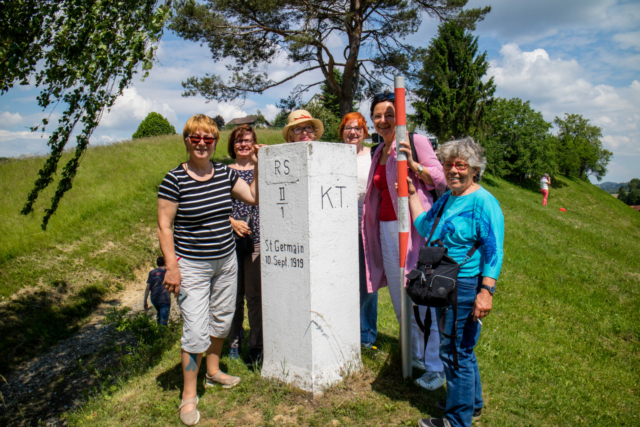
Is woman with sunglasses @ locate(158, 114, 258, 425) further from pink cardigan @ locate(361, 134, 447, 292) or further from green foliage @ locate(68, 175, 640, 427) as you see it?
pink cardigan @ locate(361, 134, 447, 292)

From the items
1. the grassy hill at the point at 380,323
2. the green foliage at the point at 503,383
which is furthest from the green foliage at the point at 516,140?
the green foliage at the point at 503,383

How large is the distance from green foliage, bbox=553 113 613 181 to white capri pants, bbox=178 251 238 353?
194 feet

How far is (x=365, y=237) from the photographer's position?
11.8 ft

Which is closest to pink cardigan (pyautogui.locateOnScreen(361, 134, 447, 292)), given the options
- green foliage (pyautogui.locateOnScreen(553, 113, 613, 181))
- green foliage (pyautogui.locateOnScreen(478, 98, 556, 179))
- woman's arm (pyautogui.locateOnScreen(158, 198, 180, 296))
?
woman's arm (pyautogui.locateOnScreen(158, 198, 180, 296))

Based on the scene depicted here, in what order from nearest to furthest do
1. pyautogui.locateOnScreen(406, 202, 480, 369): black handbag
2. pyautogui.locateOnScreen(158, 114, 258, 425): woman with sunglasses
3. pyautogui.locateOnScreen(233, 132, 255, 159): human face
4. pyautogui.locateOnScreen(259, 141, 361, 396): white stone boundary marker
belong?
pyautogui.locateOnScreen(406, 202, 480, 369): black handbag
pyautogui.locateOnScreen(158, 114, 258, 425): woman with sunglasses
pyautogui.locateOnScreen(259, 141, 361, 396): white stone boundary marker
pyautogui.locateOnScreen(233, 132, 255, 159): human face

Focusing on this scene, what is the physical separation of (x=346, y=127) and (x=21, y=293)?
5849 millimetres

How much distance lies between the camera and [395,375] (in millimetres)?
3371

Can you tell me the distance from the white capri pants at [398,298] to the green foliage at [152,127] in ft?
76.8

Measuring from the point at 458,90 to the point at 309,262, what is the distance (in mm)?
28868

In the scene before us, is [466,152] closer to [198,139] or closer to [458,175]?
[458,175]

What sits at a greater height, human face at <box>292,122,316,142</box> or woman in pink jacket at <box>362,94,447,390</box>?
human face at <box>292,122,316,142</box>

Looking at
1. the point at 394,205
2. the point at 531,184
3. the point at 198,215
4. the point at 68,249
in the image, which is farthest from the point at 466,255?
the point at 531,184

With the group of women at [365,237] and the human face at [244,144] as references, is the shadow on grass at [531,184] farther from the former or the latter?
the human face at [244,144]

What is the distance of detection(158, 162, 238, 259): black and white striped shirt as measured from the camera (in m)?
2.89
